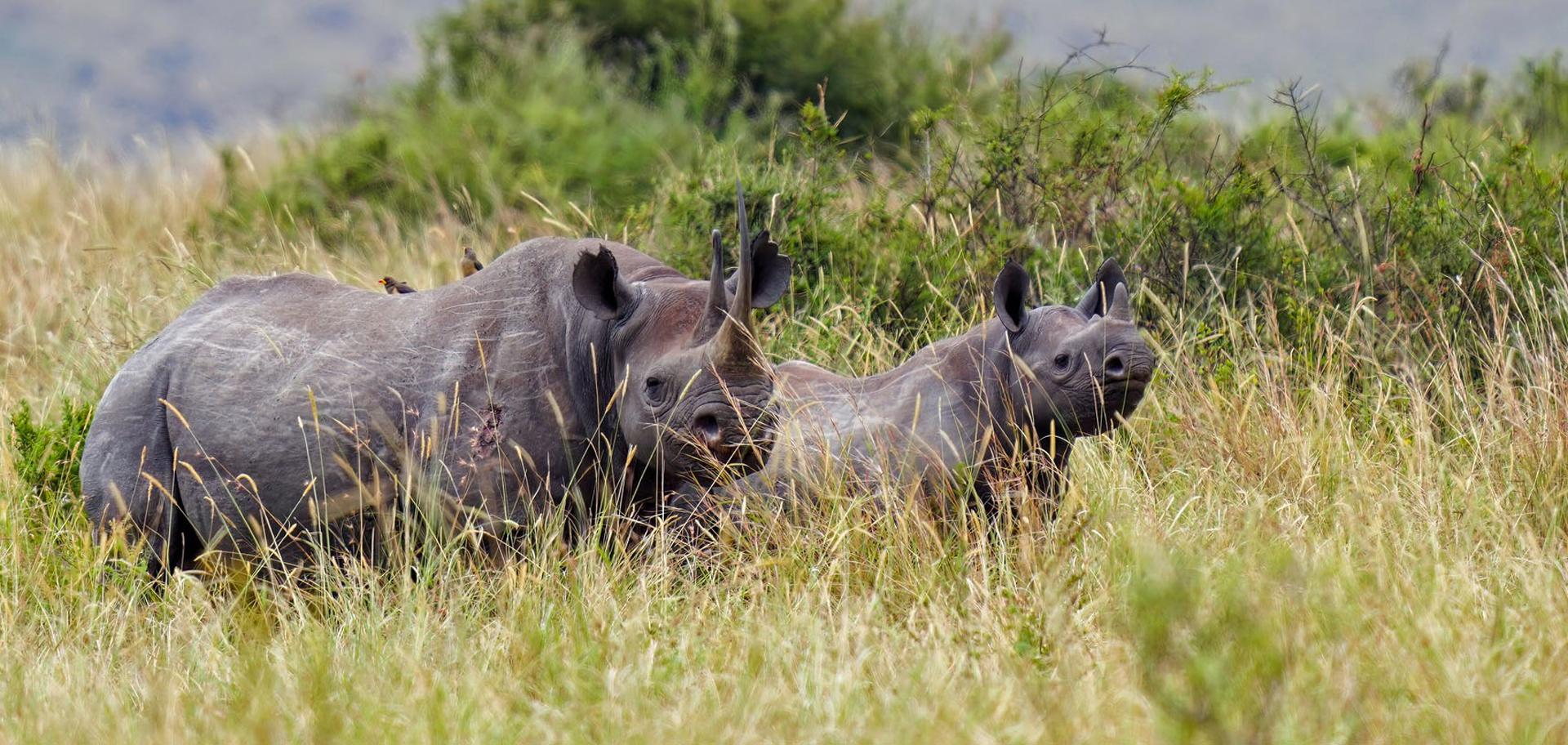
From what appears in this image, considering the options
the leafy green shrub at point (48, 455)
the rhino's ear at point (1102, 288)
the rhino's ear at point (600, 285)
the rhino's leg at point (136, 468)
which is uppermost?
the rhino's ear at point (600, 285)

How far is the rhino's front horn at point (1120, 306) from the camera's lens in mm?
5289

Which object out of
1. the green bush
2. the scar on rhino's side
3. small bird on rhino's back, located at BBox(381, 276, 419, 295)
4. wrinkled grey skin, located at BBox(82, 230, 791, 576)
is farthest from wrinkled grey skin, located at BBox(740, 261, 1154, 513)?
the green bush

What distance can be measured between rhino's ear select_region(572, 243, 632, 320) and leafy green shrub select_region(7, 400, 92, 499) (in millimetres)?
2522

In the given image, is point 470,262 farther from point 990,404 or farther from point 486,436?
point 990,404

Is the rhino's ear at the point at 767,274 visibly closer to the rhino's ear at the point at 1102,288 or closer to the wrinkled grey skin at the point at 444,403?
the wrinkled grey skin at the point at 444,403

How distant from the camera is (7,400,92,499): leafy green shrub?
6.30 m

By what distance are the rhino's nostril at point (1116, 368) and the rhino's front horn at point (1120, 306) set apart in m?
0.18

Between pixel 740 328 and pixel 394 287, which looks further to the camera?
pixel 394 287

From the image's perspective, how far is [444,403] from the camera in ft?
16.5

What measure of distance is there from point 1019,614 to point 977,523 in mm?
691

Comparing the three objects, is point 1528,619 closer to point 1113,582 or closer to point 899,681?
point 1113,582

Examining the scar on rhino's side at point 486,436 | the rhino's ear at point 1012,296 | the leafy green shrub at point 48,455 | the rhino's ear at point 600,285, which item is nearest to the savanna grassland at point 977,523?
the leafy green shrub at point 48,455

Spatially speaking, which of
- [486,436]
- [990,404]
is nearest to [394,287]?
[486,436]

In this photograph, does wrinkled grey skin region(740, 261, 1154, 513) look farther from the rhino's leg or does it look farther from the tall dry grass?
the rhino's leg
